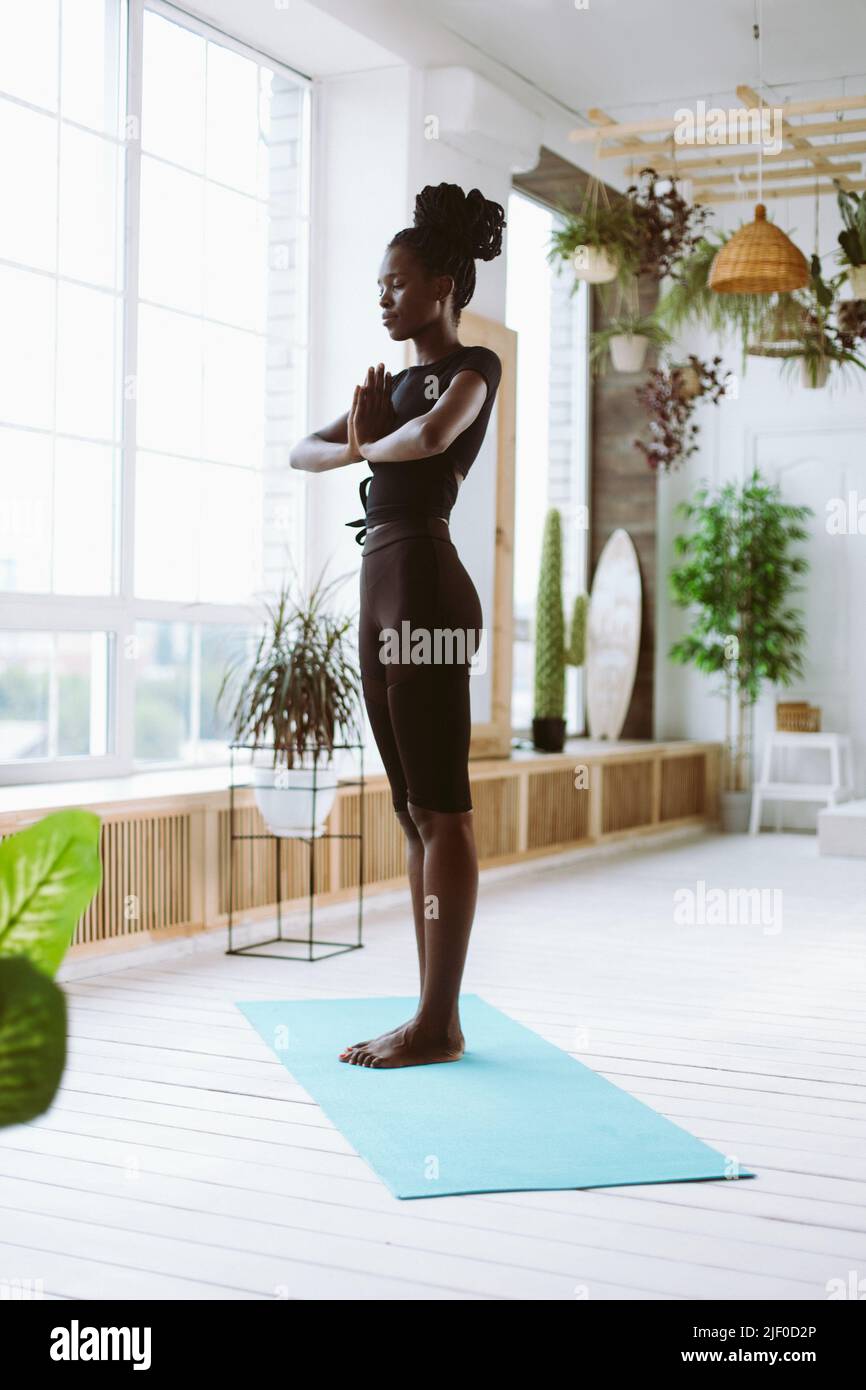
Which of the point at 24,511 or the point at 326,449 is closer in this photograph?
the point at 326,449

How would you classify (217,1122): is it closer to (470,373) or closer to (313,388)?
(470,373)

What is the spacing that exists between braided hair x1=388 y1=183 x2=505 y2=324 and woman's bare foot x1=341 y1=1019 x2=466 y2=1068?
60.2 inches

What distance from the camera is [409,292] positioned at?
301 cm

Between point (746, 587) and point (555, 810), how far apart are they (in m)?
1.93

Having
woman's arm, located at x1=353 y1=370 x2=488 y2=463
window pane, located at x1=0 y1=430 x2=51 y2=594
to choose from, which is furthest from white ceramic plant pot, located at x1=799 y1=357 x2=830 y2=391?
woman's arm, located at x1=353 y1=370 x2=488 y2=463

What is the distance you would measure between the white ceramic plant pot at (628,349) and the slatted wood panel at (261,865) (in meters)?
3.34

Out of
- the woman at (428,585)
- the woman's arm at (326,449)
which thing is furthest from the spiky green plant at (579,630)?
the woman at (428,585)

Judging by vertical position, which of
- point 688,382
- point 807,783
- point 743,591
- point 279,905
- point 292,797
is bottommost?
point 279,905

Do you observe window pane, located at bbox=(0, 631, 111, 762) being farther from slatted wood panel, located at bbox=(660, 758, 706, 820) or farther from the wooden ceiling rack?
slatted wood panel, located at bbox=(660, 758, 706, 820)

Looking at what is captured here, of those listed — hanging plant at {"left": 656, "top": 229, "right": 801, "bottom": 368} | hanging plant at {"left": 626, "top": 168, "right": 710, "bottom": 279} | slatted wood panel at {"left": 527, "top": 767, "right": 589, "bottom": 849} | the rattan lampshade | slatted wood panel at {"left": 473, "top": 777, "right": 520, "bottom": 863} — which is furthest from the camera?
hanging plant at {"left": 656, "top": 229, "right": 801, "bottom": 368}

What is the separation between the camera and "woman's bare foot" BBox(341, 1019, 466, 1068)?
3033mm

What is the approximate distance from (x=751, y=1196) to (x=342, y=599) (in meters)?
3.61

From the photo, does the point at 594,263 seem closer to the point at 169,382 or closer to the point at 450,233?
the point at 169,382

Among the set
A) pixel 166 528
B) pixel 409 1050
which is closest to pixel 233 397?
pixel 166 528
